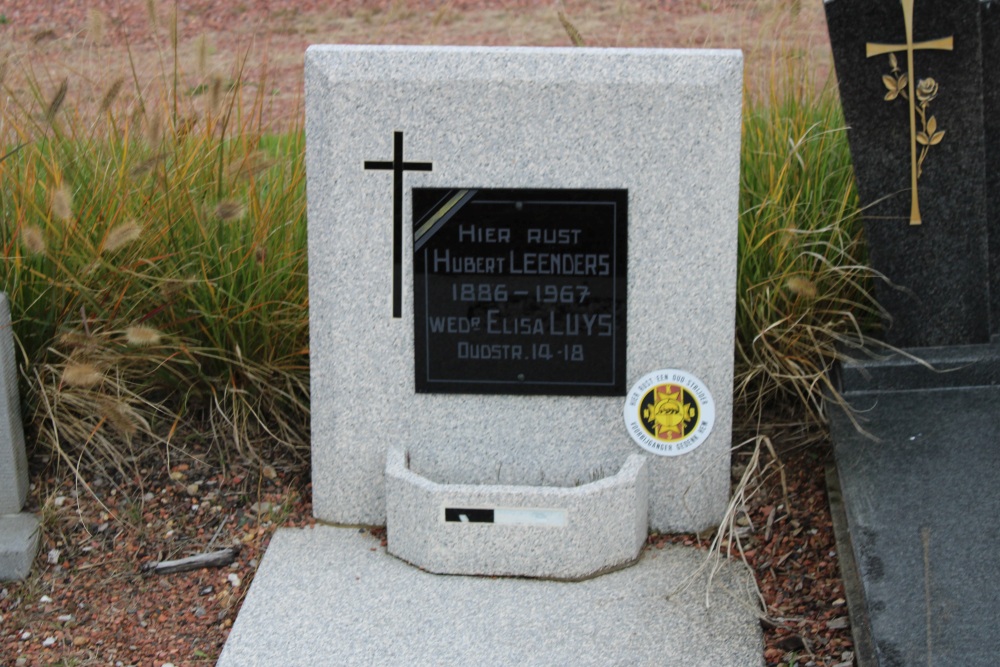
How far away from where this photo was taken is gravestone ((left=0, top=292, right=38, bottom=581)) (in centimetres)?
318

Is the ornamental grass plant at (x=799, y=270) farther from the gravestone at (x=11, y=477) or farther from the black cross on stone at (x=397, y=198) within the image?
the gravestone at (x=11, y=477)

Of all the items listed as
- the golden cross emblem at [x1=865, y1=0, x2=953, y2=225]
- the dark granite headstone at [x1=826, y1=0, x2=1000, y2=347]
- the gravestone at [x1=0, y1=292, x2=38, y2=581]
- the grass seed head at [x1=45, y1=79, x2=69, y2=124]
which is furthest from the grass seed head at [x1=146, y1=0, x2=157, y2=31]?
the golden cross emblem at [x1=865, y1=0, x2=953, y2=225]

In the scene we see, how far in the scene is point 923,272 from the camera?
3537 millimetres

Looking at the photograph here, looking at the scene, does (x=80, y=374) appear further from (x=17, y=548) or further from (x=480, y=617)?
(x=480, y=617)

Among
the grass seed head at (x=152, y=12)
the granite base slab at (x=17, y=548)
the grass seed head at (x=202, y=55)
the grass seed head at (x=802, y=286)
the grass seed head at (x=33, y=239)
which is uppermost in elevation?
the grass seed head at (x=152, y=12)

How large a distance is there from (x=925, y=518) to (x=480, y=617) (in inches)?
43.0

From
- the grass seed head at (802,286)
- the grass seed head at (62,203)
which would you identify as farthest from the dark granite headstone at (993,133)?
the grass seed head at (62,203)

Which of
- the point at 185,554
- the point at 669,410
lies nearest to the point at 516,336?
the point at 669,410

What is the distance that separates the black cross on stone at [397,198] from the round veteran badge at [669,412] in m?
0.68

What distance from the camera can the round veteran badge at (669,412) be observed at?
3.14 metres

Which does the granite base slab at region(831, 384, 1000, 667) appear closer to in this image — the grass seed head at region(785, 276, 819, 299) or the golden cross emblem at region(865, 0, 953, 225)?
the grass seed head at region(785, 276, 819, 299)

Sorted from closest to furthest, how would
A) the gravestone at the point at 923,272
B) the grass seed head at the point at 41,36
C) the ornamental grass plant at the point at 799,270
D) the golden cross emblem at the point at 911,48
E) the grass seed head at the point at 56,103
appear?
1. the gravestone at the point at 923,272
2. the golden cross emblem at the point at 911,48
3. the grass seed head at the point at 56,103
4. the ornamental grass plant at the point at 799,270
5. the grass seed head at the point at 41,36

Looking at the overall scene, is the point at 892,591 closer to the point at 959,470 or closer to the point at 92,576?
the point at 959,470

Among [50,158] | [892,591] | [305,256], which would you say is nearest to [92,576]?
[305,256]
